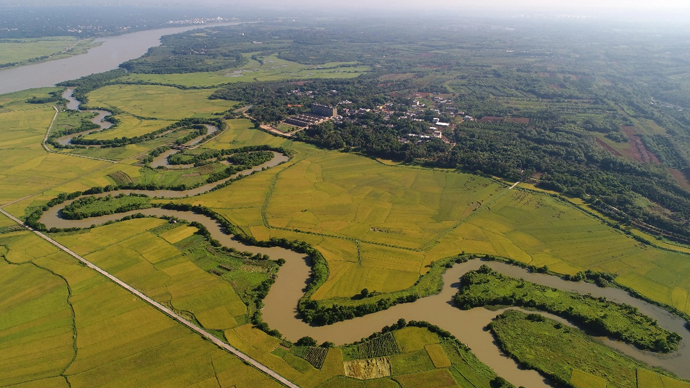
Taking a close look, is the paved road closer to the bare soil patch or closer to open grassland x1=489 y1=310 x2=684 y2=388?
the bare soil patch

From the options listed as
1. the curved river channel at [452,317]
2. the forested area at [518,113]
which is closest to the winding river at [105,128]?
the forested area at [518,113]

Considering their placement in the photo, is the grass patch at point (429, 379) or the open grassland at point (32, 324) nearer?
the grass patch at point (429, 379)

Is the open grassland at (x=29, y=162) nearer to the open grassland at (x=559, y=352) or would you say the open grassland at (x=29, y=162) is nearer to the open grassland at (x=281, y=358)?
the open grassland at (x=281, y=358)


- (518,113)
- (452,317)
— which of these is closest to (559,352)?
(452,317)

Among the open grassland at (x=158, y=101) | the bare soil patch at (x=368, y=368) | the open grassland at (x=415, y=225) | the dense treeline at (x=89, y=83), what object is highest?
the dense treeline at (x=89, y=83)

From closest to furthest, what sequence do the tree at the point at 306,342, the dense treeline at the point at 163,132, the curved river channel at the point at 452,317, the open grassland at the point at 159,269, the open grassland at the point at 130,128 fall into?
the curved river channel at the point at 452,317 → the tree at the point at 306,342 → the open grassland at the point at 159,269 → the dense treeline at the point at 163,132 → the open grassland at the point at 130,128

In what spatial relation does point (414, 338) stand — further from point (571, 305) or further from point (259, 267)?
point (259, 267)
